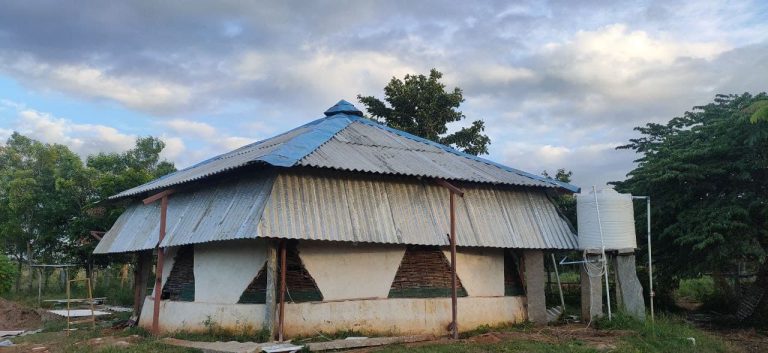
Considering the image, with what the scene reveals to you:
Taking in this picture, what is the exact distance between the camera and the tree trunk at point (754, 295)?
15.1 metres

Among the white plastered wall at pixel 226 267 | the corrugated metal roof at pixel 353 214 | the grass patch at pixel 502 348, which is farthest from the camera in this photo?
the white plastered wall at pixel 226 267

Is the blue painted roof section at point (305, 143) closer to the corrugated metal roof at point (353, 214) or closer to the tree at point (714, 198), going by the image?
the corrugated metal roof at point (353, 214)

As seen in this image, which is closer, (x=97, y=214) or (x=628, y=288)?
(x=628, y=288)

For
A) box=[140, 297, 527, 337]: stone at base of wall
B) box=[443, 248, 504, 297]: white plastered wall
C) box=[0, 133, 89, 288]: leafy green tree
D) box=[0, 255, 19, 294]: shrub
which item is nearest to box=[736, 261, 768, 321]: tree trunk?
box=[140, 297, 527, 337]: stone at base of wall

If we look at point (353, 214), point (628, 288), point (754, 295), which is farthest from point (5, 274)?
point (754, 295)

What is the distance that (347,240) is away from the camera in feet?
37.2

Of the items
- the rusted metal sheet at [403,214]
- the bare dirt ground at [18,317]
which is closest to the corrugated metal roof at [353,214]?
the rusted metal sheet at [403,214]

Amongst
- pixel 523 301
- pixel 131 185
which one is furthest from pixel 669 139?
pixel 131 185

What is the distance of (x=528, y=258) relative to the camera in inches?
548

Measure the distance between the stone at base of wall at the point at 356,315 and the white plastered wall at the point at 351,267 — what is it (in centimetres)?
26

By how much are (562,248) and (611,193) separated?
172 cm

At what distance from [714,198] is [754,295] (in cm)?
290

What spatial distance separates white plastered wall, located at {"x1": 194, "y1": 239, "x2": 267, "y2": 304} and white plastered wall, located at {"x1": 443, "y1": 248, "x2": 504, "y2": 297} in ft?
13.6

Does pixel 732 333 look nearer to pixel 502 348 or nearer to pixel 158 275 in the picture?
pixel 502 348
